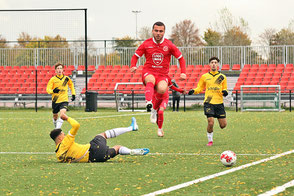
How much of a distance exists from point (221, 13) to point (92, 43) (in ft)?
102

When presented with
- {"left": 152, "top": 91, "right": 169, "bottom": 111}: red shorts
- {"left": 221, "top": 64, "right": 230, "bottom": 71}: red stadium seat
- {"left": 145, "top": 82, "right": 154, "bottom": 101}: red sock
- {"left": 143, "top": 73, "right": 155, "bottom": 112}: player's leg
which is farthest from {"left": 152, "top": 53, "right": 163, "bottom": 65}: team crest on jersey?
{"left": 221, "top": 64, "right": 230, "bottom": 71}: red stadium seat

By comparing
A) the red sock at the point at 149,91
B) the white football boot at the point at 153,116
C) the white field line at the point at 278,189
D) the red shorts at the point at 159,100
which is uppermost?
the red sock at the point at 149,91

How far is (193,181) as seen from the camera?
7.28 metres

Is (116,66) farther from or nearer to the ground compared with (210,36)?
nearer to the ground

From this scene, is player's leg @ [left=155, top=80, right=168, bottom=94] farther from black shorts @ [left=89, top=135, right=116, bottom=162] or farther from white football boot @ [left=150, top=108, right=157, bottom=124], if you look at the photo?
black shorts @ [left=89, top=135, right=116, bottom=162]

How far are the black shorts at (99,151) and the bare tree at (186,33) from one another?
8654 cm

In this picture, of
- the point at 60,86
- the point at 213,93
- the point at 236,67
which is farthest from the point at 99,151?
the point at 236,67

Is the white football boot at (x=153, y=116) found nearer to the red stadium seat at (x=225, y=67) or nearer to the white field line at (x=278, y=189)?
the white field line at (x=278, y=189)

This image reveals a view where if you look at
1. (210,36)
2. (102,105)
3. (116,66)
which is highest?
(210,36)

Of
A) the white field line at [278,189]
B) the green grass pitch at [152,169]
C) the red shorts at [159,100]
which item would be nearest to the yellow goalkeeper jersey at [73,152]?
the green grass pitch at [152,169]

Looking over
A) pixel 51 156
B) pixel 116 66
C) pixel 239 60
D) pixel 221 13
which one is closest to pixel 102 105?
pixel 116 66

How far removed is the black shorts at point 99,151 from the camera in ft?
29.7

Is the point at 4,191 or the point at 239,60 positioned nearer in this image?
the point at 4,191

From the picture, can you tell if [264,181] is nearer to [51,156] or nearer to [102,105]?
[51,156]
